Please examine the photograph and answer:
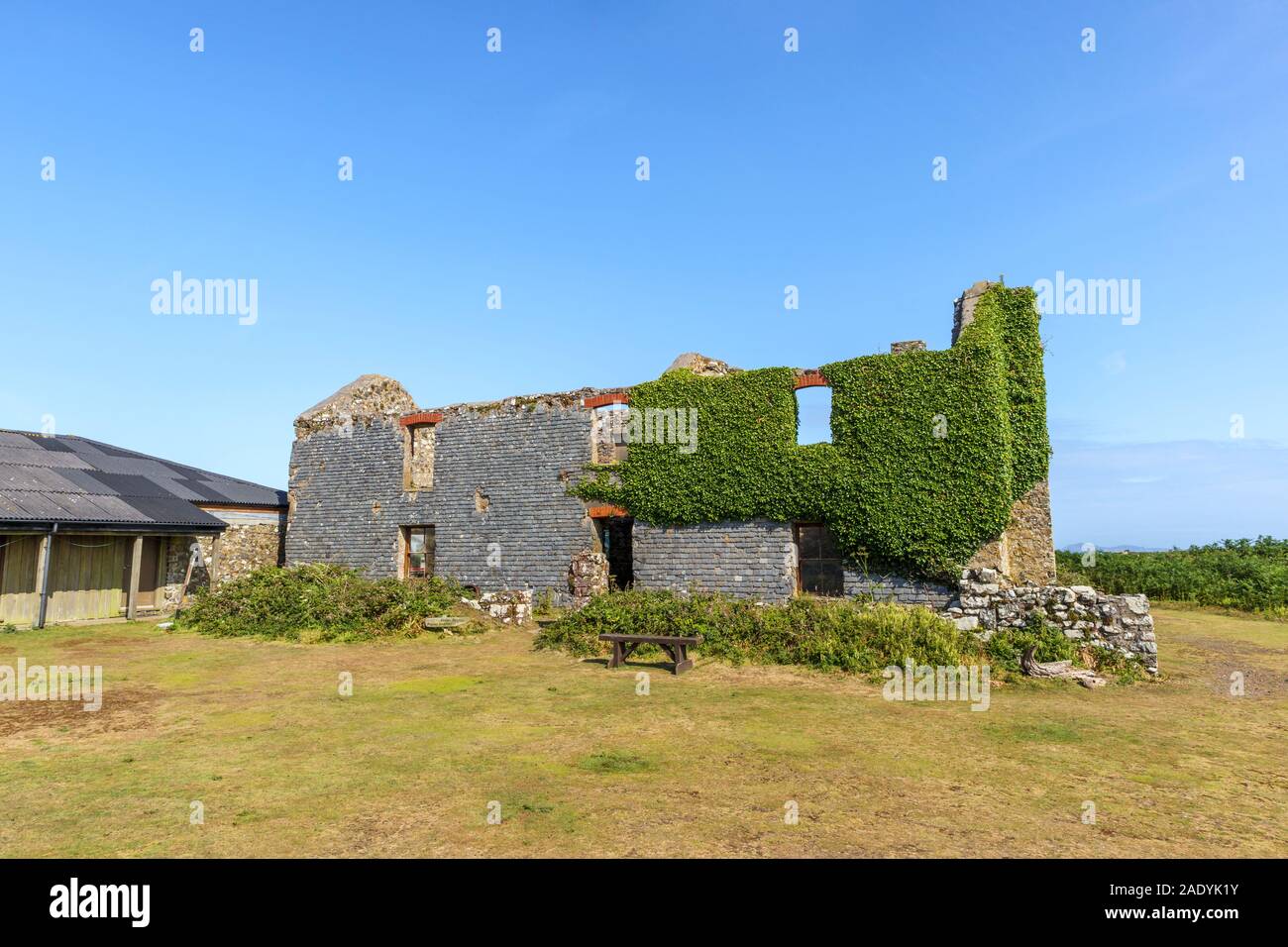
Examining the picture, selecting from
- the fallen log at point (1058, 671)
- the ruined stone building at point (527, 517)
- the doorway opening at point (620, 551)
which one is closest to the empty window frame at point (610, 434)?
the ruined stone building at point (527, 517)

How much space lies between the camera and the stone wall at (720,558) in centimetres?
1454

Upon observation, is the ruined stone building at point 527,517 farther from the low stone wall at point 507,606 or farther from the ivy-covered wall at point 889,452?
the low stone wall at point 507,606

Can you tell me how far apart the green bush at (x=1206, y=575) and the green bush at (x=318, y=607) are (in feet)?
55.0

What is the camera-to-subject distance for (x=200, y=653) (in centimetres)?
1313

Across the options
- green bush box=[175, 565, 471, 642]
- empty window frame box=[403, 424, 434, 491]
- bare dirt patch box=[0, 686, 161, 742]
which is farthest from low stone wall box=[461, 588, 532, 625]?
bare dirt patch box=[0, 686, 161, 742]

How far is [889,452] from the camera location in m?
13.8

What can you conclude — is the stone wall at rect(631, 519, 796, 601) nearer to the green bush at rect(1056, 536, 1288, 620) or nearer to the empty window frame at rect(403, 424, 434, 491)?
the empty window frame at rect(403, 424, 434, 491)

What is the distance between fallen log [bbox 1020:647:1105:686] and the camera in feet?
32.6
